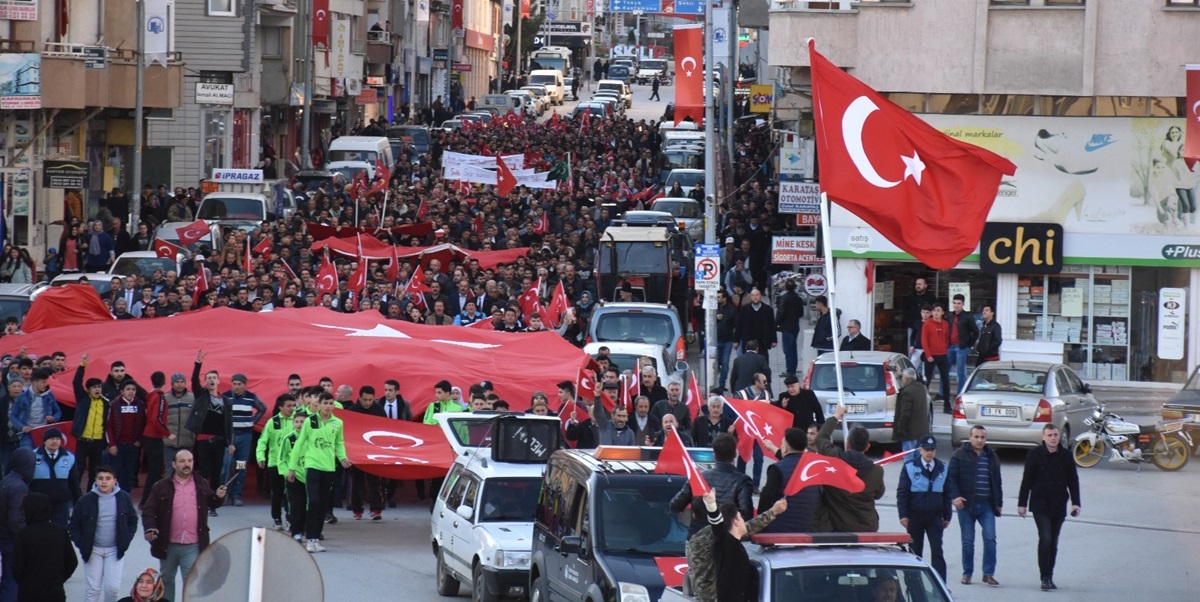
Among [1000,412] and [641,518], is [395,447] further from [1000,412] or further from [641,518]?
[1000,412]

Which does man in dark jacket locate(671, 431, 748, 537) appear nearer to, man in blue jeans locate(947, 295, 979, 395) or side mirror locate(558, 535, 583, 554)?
side mirror locate(558, 535, 583, 554)

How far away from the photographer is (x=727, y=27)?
4134 cm

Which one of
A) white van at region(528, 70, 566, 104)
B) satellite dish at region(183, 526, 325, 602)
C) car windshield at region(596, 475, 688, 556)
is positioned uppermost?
white van at region(528, 70, 566, 104)

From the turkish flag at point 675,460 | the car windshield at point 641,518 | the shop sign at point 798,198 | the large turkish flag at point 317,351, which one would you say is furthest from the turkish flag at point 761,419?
the shop sign at point 798,198

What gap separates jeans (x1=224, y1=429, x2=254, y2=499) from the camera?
765 inches

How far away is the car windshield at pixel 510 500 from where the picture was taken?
15.0m

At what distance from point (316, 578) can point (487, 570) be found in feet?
24.3

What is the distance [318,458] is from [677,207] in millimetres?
27169

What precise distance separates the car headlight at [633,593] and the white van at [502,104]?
73.2 m

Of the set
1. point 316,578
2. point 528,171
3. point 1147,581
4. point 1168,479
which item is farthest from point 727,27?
point 316,578

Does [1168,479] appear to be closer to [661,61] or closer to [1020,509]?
[1020,509]

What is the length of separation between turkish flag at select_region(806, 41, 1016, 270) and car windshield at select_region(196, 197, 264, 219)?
25.4 m

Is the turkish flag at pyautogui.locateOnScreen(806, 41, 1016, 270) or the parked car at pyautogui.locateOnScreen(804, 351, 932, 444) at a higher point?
the turkish flag at pyautogui.locateOnScreen(806, 41, 1016, 270)

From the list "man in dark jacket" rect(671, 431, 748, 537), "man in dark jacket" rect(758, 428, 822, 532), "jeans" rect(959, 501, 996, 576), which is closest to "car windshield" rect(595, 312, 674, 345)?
"jeans" rect(959, 501, 996, 576)
